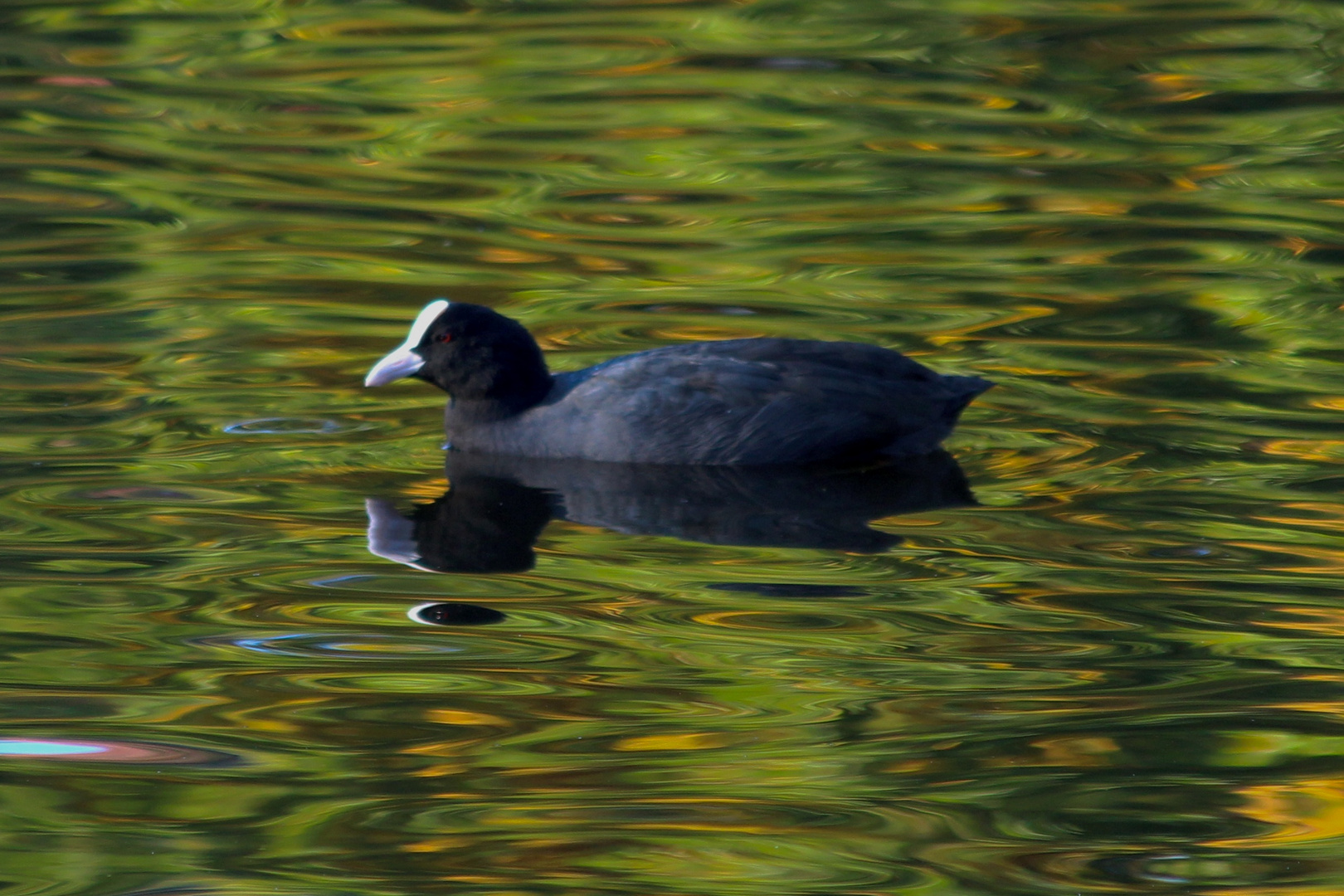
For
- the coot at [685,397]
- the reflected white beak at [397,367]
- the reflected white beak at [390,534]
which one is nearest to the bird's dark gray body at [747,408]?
the coot at [685,397]

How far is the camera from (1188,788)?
15.8 feet

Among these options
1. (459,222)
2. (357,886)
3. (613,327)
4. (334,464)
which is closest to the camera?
(357,886)

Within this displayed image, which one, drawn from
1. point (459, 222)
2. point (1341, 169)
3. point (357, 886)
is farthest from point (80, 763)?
point (1341, 169)

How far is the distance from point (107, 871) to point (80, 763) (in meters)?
0.59

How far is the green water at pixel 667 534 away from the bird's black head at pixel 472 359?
0.94 feet

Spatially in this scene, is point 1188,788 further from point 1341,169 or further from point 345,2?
point 345,2

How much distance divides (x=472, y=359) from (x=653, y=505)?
3.68 ft

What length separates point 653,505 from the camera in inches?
274

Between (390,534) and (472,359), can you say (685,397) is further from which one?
(390,534)

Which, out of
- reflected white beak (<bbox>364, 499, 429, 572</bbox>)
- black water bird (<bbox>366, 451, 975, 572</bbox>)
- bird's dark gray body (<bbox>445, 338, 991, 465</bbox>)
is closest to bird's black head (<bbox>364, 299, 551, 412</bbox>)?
bird's dark gray body (<bbox>445, 338, 991, 465</bbox>)

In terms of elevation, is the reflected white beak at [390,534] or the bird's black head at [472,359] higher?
the bird's black head at [472,359]

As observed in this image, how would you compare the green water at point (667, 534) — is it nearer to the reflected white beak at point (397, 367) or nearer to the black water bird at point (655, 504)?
the black water bird at point (655, 504)

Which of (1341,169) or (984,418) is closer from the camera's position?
(984,418)

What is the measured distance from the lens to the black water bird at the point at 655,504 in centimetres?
657
